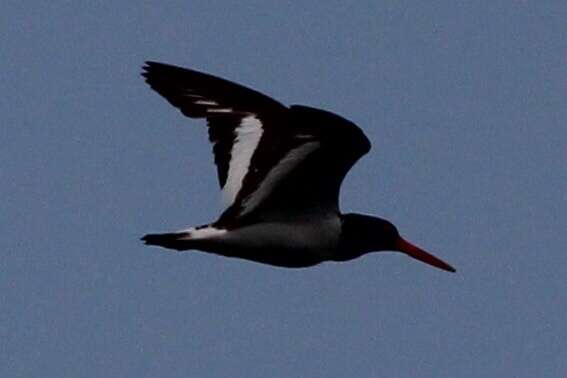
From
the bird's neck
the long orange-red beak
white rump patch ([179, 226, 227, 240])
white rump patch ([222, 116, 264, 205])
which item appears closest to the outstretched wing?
white rump patch ([222, 116, 264, 205])

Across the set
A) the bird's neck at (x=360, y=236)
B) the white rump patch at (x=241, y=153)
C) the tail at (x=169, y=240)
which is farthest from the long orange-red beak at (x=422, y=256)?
the tail at (x=169, y=240)

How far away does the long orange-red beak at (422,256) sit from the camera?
1534 cm

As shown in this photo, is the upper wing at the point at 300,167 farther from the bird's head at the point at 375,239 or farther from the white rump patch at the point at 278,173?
the bird's head at the point at 375,239

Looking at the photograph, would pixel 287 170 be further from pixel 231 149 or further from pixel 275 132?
pixel 231 149

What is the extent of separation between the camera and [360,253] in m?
14.7

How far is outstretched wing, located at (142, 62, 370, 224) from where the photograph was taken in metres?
12.6

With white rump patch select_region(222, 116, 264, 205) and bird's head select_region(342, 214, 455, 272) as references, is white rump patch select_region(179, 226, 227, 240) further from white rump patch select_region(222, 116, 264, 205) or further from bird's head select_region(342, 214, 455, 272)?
bird's head select_region(342, 214, 455, 272)

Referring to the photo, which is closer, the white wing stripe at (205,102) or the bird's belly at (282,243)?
the bird's belly at (282,243)

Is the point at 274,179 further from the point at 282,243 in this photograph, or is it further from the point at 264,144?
the point at 282,243

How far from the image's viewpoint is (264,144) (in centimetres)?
1376

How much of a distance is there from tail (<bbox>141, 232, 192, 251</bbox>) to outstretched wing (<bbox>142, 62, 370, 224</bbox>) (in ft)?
1.20

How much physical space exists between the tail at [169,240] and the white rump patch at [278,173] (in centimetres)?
53

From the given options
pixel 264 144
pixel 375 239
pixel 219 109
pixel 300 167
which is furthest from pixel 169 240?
pixel 375 239

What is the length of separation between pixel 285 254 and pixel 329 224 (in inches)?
18.3
